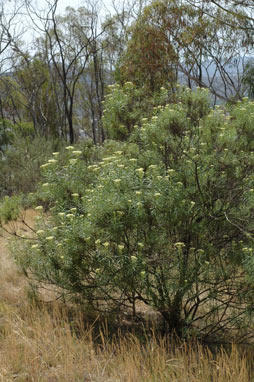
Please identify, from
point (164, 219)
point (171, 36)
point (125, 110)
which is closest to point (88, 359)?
point (164, 219)

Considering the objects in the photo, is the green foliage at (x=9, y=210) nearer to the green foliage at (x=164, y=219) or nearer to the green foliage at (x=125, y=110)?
the green foliage at (x=164, y=219)

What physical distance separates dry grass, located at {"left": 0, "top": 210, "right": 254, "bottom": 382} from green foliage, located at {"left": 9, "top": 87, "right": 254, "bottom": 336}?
485 millimetres

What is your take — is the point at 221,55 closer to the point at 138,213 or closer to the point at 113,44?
the point at 113,44

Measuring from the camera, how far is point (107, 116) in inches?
229

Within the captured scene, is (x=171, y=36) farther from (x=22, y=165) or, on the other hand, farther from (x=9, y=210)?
(x=9, y=210)

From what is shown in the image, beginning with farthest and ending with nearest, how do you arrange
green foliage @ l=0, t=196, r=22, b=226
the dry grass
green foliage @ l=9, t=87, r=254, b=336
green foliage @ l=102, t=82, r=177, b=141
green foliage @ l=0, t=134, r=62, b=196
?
green foliage @ l=0, t=134, r=62, b=196 → green foliage @ l=102, t=82, r=177, b=141 → green foliage @ l=0, t=196, r=22, b=226 → green foliage @ l=9, t=87, r=254, b=336 → the dry grass

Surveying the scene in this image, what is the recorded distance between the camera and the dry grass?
360 centimetres

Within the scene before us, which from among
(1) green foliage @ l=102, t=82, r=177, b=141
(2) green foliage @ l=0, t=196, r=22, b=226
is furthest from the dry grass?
(1) green foliage @ l=102, t=82, r=177, b=141

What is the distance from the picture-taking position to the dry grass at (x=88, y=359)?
360cm

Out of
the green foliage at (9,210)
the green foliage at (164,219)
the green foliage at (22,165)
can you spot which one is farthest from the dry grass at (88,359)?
the green foliage at (22,165)

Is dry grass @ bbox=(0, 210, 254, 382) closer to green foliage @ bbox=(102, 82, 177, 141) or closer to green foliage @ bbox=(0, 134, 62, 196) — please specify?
green foliage @ bbox=(102, 82, 177, 141)

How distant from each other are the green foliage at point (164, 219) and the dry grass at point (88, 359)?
485 mm

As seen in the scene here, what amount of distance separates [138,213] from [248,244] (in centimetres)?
132

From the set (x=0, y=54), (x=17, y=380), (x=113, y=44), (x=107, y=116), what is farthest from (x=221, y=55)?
(x=17, y=380)
